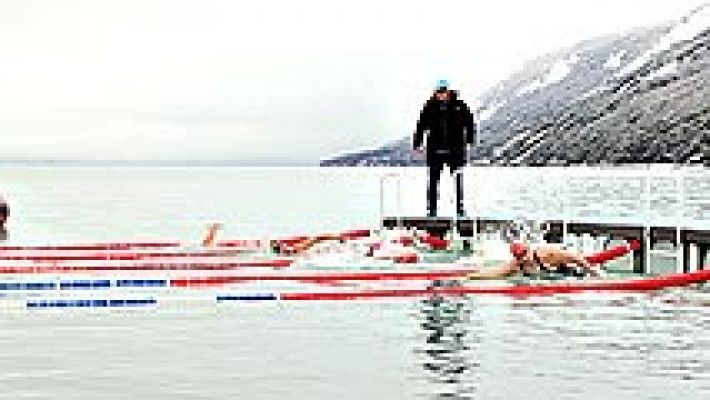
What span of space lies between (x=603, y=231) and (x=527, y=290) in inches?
255

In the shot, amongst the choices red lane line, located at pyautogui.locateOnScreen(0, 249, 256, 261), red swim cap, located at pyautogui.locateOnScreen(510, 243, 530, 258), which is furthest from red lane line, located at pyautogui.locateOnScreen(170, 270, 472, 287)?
red lane line, located at pyautogui.locateOnScreen(0, 249, 256, 261)

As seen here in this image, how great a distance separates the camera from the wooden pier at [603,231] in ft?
86.2

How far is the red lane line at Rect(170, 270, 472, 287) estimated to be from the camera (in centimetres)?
2436

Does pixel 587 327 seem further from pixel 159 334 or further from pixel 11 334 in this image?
pixel 11 334

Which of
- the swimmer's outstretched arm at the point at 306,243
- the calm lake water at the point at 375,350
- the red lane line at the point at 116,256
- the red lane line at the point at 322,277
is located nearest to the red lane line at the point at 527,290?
the calm lake water at the point at 375,350

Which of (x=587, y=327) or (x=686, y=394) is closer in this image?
(x=686, y=394)

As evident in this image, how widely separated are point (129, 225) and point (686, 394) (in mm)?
57232

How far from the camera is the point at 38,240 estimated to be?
5069 centimetres

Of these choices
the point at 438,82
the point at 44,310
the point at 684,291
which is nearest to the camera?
the point at 44,310

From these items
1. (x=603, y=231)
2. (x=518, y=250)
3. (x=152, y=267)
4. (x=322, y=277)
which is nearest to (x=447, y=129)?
(x=603, y=231)

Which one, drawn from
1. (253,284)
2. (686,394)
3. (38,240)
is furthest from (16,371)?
(38,240)

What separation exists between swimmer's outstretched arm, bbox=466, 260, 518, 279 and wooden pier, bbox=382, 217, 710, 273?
3155 millimetres

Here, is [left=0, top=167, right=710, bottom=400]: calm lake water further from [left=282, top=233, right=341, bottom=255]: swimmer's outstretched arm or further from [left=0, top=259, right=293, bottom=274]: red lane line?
[left=282, top=233, right=341, bottom=255]: swimmer's outstretched arm

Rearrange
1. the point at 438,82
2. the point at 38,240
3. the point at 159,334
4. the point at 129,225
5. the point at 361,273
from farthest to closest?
the point at 129,225 → the point at 38,240 → the point at 438,82 → the point at 361,273 → the point at 159,334
